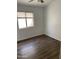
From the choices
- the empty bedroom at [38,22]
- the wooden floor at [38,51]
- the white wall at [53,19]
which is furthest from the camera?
the white wall at [53,19]

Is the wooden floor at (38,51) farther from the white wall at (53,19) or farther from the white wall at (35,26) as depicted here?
the white wall at (53,19)

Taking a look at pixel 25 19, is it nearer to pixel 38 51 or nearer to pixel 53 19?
pixel 53 19

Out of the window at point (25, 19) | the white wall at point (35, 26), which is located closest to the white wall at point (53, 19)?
the white wall at point (35, 26)

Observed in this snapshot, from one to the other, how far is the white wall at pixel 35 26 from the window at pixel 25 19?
0.95 feet

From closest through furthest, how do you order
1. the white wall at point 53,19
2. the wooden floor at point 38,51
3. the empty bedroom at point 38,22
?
the wooden floor at point 38,51
the empty bedroom at point 38,22
the white wall at point 53,19

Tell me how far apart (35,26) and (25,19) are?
128 centimetres

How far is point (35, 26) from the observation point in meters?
7.54

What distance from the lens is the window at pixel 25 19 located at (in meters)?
6.11

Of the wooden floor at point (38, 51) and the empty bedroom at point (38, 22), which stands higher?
the empty bedroom at point (38, 22)

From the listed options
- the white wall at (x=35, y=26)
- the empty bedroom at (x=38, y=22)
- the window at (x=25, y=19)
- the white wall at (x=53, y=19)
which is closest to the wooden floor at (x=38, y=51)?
the empty bedroom at (x=38, y=22)

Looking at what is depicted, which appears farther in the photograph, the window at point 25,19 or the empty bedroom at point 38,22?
the window at point 25,19

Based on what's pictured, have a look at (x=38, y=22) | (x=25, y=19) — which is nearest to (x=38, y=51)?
(x=25, y=19)
